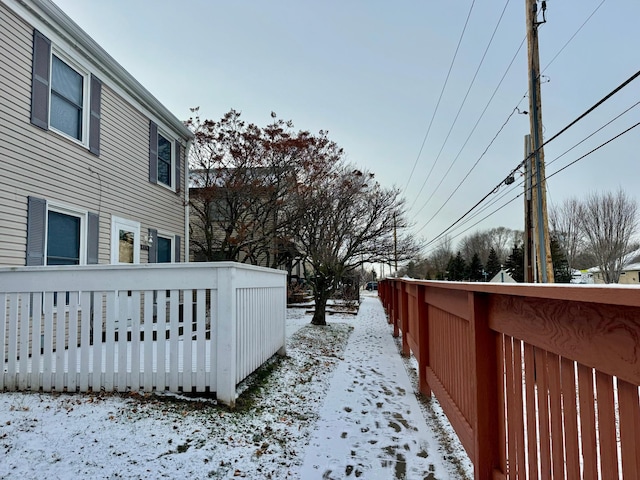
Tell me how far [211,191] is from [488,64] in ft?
25.3

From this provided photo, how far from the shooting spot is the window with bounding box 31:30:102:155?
557cm

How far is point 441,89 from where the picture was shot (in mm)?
12625

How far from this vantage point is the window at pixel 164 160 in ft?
30.1

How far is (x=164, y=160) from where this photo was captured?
30.7 ft

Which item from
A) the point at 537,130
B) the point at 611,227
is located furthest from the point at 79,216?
the point at 611,227

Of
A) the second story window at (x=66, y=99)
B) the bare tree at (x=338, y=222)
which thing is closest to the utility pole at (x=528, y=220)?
the bare tree at (x=338, y=222)

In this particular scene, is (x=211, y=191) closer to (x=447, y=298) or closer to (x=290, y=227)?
(x=290, y=227)

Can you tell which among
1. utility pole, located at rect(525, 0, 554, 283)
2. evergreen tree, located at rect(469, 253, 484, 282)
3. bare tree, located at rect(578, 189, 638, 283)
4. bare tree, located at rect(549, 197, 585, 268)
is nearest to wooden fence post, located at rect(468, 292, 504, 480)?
utility pole, located at rect(525, 0, 554, 283)

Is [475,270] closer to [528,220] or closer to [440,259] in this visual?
[440,259]

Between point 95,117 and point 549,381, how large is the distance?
296 inches

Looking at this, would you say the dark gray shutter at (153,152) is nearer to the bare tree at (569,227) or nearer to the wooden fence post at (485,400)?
the wooden fence post at (485,400)

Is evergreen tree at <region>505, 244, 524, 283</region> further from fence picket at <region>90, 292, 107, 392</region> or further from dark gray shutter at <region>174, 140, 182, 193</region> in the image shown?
fence picket at <region>90, 292, 107, 392</region>

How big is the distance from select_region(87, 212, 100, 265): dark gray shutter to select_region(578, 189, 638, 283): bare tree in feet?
72.8

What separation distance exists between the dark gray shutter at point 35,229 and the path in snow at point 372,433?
441 centimetres
